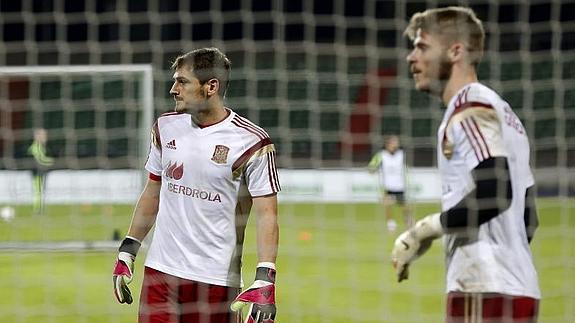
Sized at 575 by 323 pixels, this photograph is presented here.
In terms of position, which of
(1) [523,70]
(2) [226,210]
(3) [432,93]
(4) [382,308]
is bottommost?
(4) [382,308]

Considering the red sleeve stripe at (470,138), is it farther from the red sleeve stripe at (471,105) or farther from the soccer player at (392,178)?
the soccer player at (392,178)

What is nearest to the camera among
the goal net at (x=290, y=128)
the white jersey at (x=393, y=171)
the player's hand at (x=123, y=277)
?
the player's hand at (x=123, y=277)

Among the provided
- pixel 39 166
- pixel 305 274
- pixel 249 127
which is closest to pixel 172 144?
pixel 249 127

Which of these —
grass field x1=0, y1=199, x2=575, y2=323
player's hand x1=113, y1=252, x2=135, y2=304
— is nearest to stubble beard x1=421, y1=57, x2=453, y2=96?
player's hand x1=113, y1=252, x2=135, y2=304

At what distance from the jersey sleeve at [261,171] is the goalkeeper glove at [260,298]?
333 mm

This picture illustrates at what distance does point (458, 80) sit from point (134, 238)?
2.06 metres

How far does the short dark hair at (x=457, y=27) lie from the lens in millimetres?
3701

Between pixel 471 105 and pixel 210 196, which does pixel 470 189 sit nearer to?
pixel 471 105

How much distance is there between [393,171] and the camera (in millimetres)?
17250

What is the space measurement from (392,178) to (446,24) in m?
13.6

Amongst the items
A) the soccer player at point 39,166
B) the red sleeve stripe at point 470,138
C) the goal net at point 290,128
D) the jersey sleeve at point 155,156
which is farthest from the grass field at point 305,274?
the red sleeve stripe at point 470,138

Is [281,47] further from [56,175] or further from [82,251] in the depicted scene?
[82,251]

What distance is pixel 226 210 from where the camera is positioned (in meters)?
5.02

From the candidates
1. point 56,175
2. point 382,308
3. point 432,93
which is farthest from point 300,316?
point 56,175
